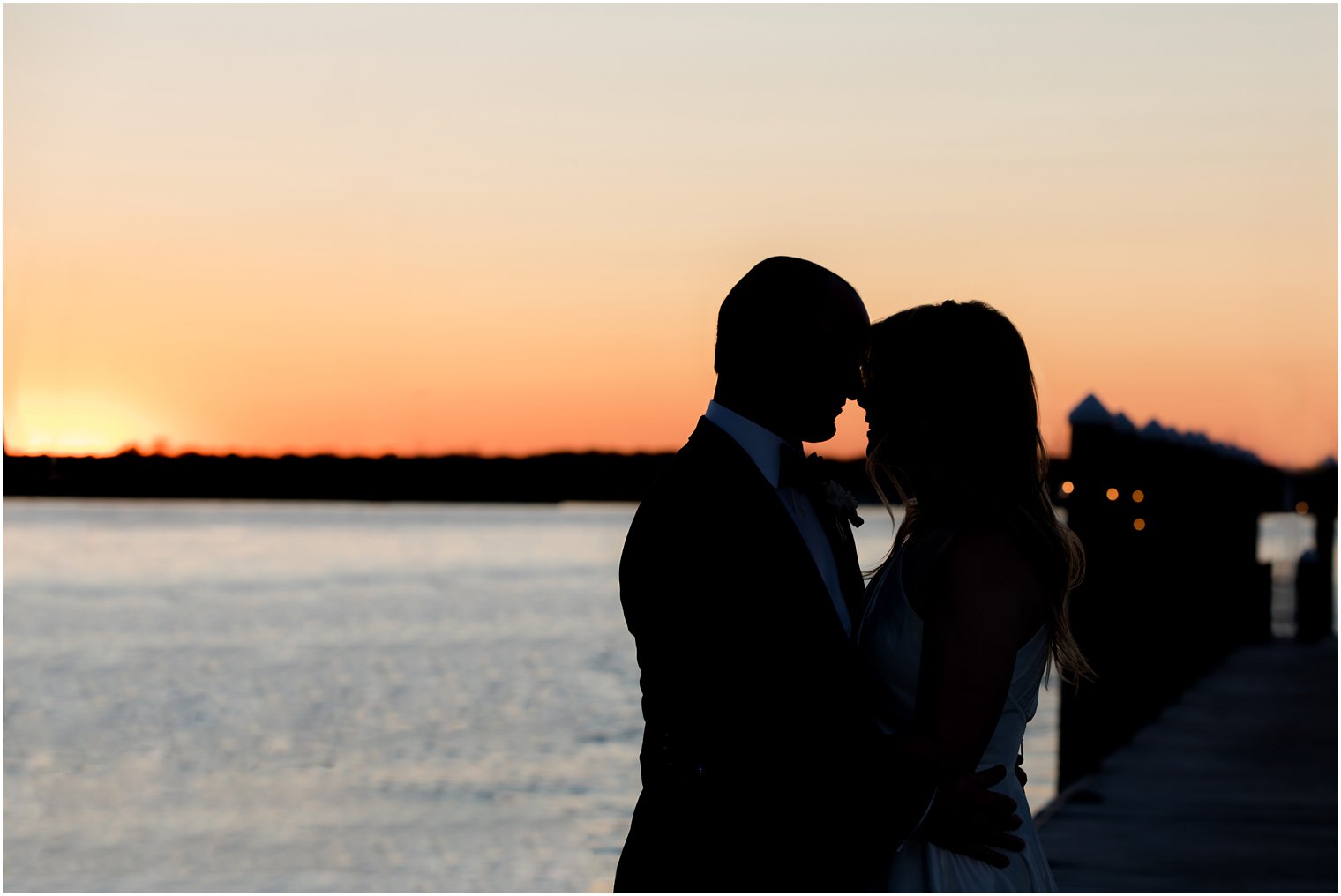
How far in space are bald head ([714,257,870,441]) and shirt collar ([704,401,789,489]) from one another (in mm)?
24

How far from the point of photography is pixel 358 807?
16.0 m

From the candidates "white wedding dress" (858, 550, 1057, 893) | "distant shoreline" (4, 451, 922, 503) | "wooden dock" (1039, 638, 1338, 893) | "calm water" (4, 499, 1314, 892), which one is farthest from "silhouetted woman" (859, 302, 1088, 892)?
"distant shoreline" (4, 451, 922, 503)

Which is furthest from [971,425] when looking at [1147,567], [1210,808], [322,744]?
[322,744]

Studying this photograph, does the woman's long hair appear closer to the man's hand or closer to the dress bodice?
→ the dress bodice

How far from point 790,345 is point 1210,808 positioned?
758 centimetres

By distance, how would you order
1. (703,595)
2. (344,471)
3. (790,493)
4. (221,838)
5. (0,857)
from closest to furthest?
(703,595), (790,493), (0,857), (221,838), (344,471)

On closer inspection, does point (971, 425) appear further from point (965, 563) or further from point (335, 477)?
point (335, 477)

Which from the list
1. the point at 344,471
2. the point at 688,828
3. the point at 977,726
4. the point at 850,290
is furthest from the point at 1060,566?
the point at 344,471

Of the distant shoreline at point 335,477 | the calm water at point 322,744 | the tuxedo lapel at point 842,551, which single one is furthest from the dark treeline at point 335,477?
the tuxedo lapel at point 842,551

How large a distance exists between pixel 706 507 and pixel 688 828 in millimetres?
603

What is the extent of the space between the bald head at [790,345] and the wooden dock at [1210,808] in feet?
17.1

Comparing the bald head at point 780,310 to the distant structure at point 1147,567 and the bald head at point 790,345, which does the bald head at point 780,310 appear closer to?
the bald head at point 790,345

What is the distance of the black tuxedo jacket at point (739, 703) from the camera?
115 inches

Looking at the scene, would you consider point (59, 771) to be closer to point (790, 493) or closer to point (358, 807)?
point (358, 807)
